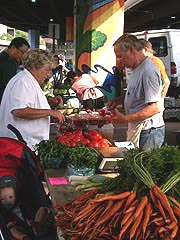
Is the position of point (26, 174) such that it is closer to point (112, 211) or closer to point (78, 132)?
point (78, 132)

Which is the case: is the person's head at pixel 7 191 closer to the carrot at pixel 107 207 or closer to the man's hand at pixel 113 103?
the carrot at pixel 107 207

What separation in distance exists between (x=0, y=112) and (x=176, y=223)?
2.77 m

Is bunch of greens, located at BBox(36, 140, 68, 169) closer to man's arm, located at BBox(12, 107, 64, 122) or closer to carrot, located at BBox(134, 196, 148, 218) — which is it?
man's arm, located at BBox(12, 107, 64, 122)

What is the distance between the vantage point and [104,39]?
12633 millimetres

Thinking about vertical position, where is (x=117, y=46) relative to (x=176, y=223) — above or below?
above

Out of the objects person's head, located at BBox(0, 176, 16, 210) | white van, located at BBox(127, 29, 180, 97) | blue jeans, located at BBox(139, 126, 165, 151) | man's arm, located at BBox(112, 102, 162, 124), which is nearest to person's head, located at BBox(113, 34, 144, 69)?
man's arm, located at BBox(112, 102, 162, 124)

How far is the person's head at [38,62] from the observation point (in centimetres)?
424

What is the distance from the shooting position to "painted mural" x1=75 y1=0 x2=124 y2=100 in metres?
12.6

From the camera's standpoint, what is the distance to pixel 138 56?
15.2ft

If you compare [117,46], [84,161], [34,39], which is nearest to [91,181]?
[84,161]

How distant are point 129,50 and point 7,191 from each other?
6.23ft

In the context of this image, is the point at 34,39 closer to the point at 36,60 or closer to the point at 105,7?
the point at 105,7

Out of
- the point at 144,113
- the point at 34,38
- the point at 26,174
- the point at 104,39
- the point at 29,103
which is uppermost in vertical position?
the point at 34,38

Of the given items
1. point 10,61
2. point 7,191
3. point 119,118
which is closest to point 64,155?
Result: point 7,191
